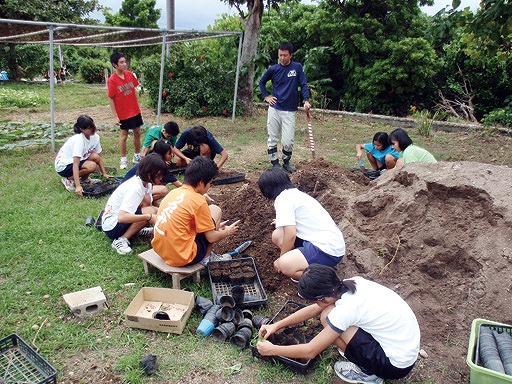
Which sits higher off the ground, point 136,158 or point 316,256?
point 316,256

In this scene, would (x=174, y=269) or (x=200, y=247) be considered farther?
(x=200, y=247)

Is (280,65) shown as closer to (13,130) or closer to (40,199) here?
(40,199)

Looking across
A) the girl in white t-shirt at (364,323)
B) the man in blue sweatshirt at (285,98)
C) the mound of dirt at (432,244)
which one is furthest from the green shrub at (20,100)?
the girl in white t-shirt at (364,323)

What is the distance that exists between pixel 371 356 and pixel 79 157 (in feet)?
14.9

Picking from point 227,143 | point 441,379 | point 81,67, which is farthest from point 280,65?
point 81,67

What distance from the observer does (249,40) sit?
37.1 ft

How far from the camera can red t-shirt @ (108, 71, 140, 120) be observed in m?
6.73

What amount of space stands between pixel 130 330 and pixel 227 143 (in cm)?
620

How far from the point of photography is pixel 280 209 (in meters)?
3.46

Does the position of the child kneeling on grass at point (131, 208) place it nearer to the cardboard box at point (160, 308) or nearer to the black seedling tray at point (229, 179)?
the cardboard box at point (160, 308)

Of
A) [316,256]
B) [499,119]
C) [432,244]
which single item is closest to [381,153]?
[432,244]

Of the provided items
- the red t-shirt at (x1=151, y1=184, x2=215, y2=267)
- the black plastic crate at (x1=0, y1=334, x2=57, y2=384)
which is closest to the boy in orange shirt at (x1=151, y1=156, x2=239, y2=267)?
the red t-shirt at (x1=151, y1=184, x2=215, y2=267)

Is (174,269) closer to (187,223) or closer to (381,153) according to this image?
(187,223)

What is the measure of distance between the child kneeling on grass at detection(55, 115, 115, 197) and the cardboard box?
268 cm
